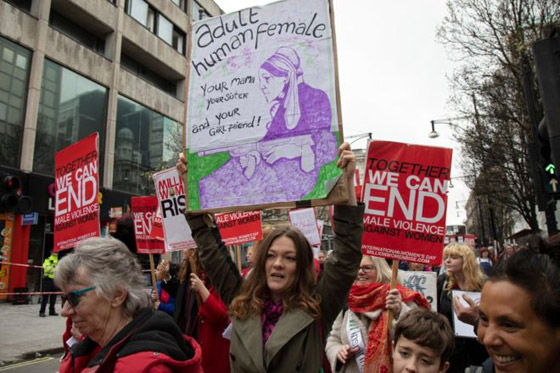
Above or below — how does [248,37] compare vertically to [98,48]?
below

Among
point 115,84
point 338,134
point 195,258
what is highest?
point 115,84

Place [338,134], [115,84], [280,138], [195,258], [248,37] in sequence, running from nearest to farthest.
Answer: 1. [338,134]
2. [280,138]
3. [248,37]
4. [195,258]
5. [115,84]

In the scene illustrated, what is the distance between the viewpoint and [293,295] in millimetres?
2393

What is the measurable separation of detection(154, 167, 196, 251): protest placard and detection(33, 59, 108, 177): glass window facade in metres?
13.7

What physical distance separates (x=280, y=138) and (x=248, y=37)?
82cm

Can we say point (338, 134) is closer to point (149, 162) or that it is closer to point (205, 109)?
point (205, 109)

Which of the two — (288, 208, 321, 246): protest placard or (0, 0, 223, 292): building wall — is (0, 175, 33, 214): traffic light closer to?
(288, 208, 321, 246): protest placard

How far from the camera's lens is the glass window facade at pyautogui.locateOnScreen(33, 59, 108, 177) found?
16.6 metres

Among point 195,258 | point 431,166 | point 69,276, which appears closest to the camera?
point 69,276

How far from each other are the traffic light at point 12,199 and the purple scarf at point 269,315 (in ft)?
27.0

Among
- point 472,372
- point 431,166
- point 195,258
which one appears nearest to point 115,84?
point 195,258

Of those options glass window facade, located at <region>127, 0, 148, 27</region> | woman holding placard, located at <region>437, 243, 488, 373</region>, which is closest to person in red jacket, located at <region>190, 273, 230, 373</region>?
woman holding placard, located at <region>437, 243, 488, 373</region>

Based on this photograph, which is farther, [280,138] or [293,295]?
[280,138]

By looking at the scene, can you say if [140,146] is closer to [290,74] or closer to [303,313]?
[290,74]
